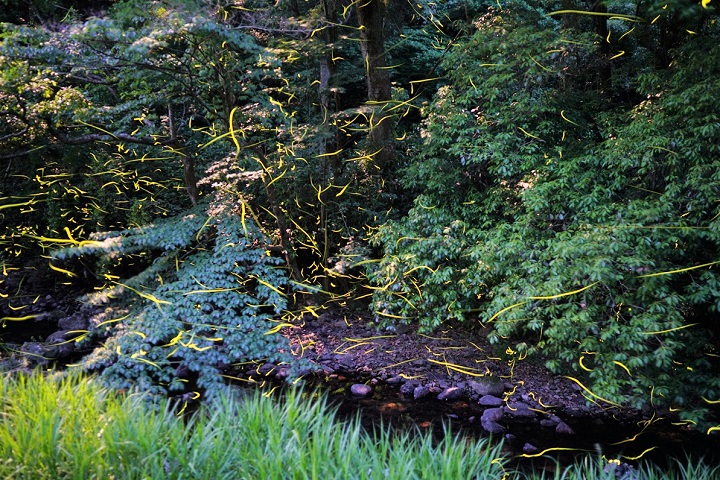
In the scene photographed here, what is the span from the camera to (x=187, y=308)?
14.9 feet

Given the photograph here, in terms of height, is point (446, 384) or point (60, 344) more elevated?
point (60, 344)

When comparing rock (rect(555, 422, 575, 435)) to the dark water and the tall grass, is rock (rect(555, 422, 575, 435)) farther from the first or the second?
the tall grass


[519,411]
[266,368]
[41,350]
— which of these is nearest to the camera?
[519,411]

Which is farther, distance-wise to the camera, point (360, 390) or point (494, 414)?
point (360, 390)

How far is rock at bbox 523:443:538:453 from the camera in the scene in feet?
15.0

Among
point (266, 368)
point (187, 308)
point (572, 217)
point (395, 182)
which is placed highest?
point (395, 182)

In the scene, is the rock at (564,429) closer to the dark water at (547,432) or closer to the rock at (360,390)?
the dark water at (547,432)

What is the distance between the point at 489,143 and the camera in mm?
5324

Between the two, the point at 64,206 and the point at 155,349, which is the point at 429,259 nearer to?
the point at 155,349

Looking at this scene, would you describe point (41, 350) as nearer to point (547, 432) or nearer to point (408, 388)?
point (408, 388)

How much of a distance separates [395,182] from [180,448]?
16.1 ft

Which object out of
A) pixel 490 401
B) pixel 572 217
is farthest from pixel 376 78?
pixel 490 401

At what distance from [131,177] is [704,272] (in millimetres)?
7266

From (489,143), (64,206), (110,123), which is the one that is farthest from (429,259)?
(64,206)
